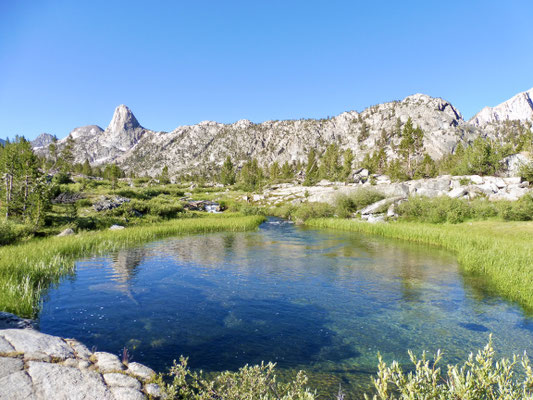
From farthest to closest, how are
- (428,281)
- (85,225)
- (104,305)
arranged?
(85,225) → (428,281) → (104,305)

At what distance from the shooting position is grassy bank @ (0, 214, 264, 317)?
1163 cm

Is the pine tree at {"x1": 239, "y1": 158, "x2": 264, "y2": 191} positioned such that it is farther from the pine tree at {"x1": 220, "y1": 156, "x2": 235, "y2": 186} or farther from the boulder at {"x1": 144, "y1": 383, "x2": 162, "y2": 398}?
the boulder at {"x1": 144, "y1": 383, "x2": 162, "y2": 398}

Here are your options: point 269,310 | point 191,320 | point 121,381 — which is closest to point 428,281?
point 269,310

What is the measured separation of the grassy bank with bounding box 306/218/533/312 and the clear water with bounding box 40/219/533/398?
3.97 feet

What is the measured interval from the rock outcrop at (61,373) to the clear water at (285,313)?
253 centimetres

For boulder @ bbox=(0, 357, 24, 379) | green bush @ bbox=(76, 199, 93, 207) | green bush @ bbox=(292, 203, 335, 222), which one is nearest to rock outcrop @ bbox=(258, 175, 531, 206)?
green bush @ bbox=(292, 203, 335, 222)

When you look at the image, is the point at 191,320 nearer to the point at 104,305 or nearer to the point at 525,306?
the point at 104,305

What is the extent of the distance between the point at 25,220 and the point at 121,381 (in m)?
31.1

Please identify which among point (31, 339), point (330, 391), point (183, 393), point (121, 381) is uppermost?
point (31, 339)

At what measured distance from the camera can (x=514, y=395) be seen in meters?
4.55

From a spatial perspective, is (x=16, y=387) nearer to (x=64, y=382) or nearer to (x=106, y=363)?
(x=64, y=382)

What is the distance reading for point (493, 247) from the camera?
870 inches

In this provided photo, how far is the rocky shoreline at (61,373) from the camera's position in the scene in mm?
5012

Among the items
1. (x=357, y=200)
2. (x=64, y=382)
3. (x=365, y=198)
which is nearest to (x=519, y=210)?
(x=365, y=198)
